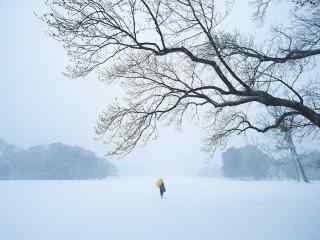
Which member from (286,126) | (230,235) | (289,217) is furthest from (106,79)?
(289,217)

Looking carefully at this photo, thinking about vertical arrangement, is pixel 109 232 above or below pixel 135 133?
below

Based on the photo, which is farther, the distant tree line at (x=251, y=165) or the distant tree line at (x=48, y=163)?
the distant tree line at (x=48, y=163)

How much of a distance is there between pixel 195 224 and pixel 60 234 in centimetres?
487

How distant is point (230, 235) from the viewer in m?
7.05

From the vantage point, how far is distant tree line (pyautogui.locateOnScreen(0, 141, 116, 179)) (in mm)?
75000

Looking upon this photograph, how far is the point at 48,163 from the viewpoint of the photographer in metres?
76.1

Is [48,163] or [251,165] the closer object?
[251,165]

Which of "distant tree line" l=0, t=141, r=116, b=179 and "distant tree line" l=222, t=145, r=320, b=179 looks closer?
"distant tree line" l=222, t=145, r=320, b=179

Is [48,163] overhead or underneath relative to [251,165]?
overhead

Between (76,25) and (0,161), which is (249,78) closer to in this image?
(76,25)

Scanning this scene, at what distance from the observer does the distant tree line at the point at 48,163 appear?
246ft

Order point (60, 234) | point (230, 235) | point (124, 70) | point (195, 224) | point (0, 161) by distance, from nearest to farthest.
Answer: point (124, 70)
point (230, 235)
point (60, 234)
point (195, 224)
point (0, 161)

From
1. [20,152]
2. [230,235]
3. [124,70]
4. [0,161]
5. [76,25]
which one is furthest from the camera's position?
[20,152]

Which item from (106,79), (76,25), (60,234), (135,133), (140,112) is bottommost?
(60,234)
